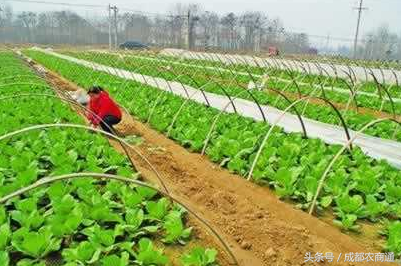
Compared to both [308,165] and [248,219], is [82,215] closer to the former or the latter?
[248,219]

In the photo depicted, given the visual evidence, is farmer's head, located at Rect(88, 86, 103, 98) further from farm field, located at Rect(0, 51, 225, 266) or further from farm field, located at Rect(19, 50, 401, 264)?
farm field, located at Rect(0, 51, 225, 266)

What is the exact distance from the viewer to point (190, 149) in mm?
8125

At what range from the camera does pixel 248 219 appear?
5098mm

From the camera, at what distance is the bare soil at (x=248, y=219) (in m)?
4.38

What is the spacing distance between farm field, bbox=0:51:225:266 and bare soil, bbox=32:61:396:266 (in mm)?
382

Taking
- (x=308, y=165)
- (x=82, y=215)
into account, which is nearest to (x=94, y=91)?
(x=308, y=165)

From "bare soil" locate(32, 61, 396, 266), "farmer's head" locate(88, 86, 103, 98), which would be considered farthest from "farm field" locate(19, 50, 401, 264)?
"farmer's head" locate(88, 86, 103, 98)

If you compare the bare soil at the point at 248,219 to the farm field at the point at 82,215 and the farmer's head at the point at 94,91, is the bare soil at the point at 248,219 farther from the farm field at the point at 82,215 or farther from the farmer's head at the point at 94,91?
the farmer's head at the point at 94,91

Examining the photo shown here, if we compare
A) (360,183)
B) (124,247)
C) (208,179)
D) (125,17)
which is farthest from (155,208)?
(125,17)

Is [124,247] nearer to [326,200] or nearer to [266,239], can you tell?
[266,239]

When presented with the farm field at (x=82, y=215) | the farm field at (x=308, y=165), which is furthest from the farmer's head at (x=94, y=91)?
the farm field at (x=82, y=215)

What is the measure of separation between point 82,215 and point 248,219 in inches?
74.0

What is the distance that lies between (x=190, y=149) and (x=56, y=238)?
13.9 feet

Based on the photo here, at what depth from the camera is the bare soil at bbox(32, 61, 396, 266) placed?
4383 mm
